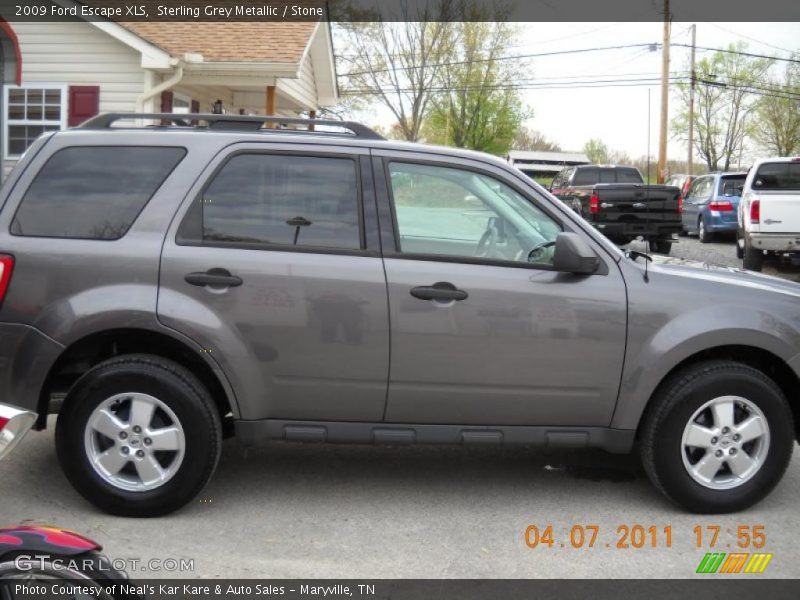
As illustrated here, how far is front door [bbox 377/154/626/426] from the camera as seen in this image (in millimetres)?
4445

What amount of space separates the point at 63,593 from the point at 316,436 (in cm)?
204

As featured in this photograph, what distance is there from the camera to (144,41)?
14.6 meters

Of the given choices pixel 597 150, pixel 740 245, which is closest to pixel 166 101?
pixel 740 245

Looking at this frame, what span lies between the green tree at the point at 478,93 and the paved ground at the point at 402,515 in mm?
36597

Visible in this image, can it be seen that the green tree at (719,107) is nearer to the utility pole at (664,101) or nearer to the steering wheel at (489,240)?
the utility pole at (664,101)

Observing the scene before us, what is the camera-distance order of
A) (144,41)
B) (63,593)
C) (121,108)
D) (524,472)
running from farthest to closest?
(121,108), (144,41), (524,472), (63,593)

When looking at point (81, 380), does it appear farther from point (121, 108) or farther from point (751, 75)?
point (751, 75)

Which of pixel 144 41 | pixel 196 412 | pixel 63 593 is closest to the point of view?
pixel 63 593

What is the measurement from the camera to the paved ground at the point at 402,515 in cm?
403

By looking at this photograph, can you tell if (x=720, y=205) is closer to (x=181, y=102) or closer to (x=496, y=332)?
(x=181, y=102)

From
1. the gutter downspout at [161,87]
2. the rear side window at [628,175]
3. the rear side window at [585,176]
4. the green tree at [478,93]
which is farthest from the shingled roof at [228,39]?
the green tree at [478,93]

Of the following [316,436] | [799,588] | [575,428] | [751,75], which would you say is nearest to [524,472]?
[575,428]

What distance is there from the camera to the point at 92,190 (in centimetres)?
454

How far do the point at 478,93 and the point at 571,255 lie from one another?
126 ft
